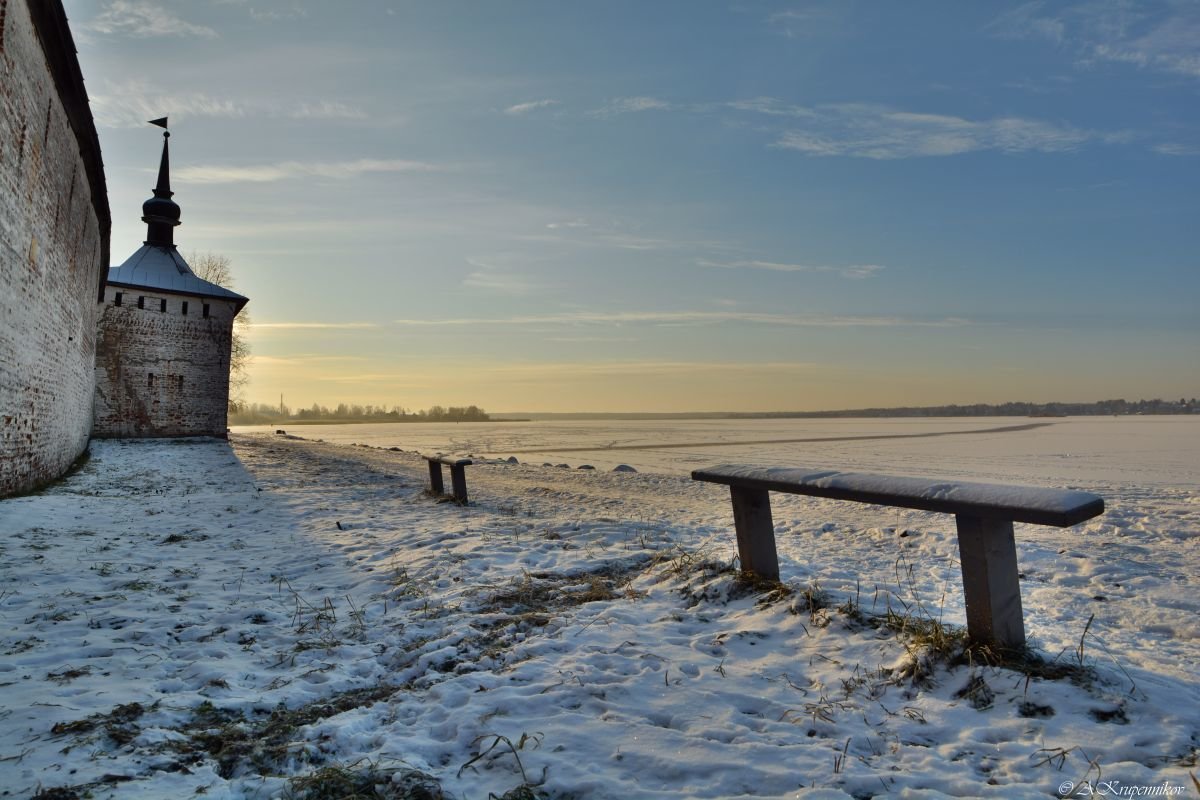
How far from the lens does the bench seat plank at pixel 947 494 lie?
255 centimetres

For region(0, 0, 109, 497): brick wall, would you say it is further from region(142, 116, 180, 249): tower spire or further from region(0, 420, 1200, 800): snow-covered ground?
region(142, 116, 180, 249): tower spire

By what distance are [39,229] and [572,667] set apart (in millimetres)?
10066

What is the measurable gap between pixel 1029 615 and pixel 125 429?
88.4 ft

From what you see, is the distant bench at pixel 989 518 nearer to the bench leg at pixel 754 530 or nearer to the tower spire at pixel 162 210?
the bench leg at pixel 754 530

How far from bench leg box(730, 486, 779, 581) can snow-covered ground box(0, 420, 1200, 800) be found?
224 mm

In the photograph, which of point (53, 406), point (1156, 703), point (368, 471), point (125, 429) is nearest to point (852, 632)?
point (1156, 703)

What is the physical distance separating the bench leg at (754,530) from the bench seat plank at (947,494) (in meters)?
0.16

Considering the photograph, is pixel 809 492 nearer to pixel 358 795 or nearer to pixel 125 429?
pixel 358 795

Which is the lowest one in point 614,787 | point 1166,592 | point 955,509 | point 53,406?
point 1166,592

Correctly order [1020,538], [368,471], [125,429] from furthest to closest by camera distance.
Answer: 1. [125,429]
2. [368,471]
3. [1020,538]

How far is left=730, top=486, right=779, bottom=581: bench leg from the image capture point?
4031mm

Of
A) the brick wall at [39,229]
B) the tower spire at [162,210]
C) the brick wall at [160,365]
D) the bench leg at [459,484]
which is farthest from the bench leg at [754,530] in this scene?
the tower spire at [162,210]

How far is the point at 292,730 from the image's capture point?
2.44 m

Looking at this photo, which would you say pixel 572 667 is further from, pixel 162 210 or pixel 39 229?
pixel 162 210
